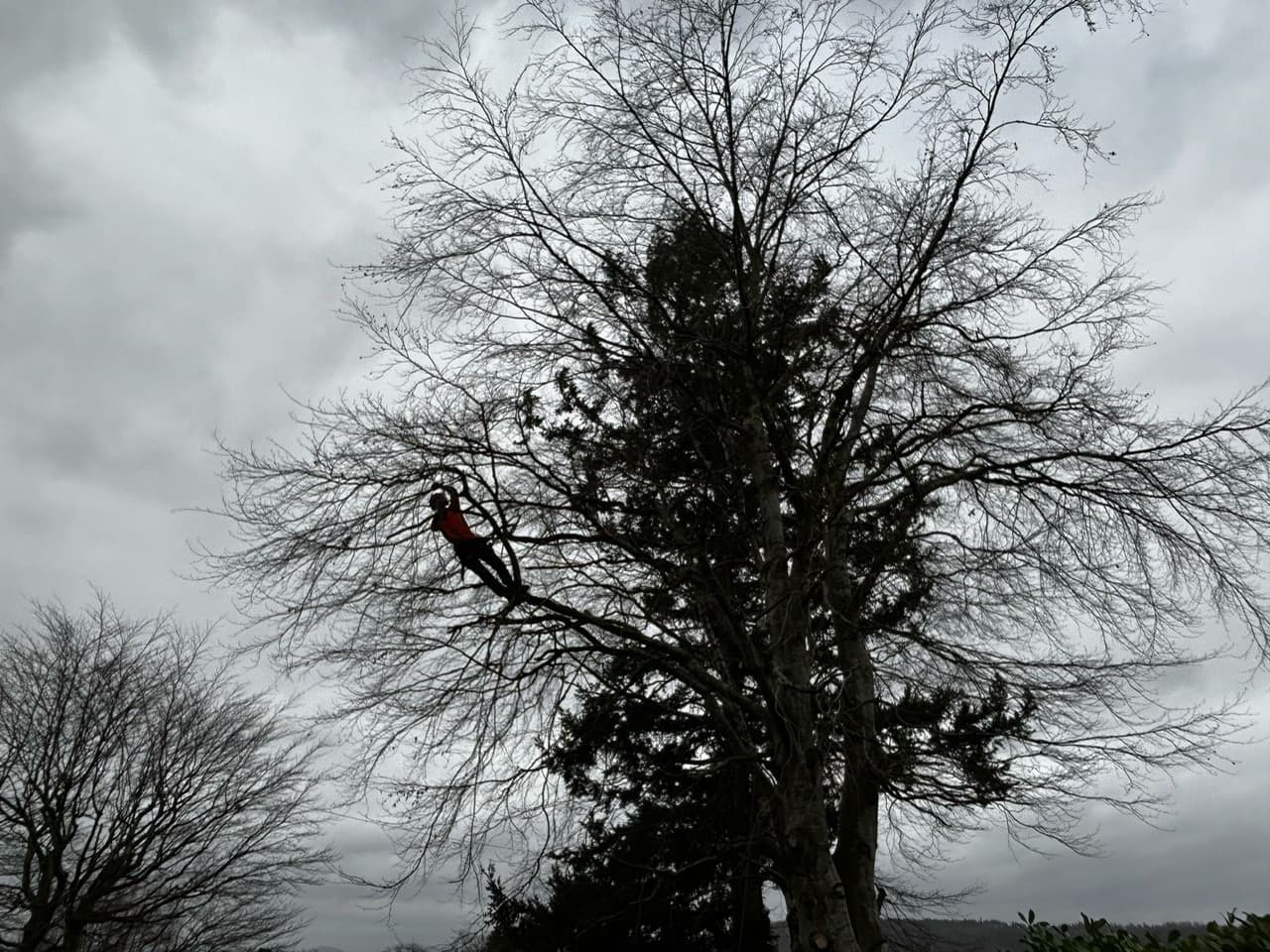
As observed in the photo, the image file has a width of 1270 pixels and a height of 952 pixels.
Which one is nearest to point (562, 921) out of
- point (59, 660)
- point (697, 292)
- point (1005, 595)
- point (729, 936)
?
point (729, 936)

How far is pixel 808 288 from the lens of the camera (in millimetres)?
8219

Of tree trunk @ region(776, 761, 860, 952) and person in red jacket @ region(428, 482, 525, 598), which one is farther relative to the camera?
tree trunk @ region(776, 761, 860, 952)

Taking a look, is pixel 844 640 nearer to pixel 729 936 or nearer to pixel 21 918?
pixel 729 936

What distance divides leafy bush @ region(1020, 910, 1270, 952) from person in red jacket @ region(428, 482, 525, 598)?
4.20 m

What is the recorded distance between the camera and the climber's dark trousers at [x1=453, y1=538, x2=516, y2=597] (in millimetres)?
6141

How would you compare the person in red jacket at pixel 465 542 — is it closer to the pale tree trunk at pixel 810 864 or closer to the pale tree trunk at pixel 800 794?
the pale tree trunk at pixel 800 794

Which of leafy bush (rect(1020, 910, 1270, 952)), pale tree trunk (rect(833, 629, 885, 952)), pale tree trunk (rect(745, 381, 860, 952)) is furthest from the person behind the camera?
pale tree trunk (rect(833, 629, 885, 952))

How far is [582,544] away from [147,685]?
11.6 metres

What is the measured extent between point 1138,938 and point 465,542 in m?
4.74

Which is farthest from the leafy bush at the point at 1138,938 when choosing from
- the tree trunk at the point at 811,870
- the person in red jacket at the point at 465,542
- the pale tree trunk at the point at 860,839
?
the person in red jacket at the point at 465,542

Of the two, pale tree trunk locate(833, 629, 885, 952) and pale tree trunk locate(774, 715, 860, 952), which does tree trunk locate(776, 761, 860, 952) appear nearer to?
pale tree trunk locate(774, 715, 860, 952)

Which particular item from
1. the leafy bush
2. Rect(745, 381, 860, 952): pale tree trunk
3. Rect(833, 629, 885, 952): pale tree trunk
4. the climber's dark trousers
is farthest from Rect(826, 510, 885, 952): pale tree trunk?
the climber's dark trousers

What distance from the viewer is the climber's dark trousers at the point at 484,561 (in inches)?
242

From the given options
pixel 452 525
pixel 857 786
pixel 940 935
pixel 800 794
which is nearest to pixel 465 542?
pixel 452 525
